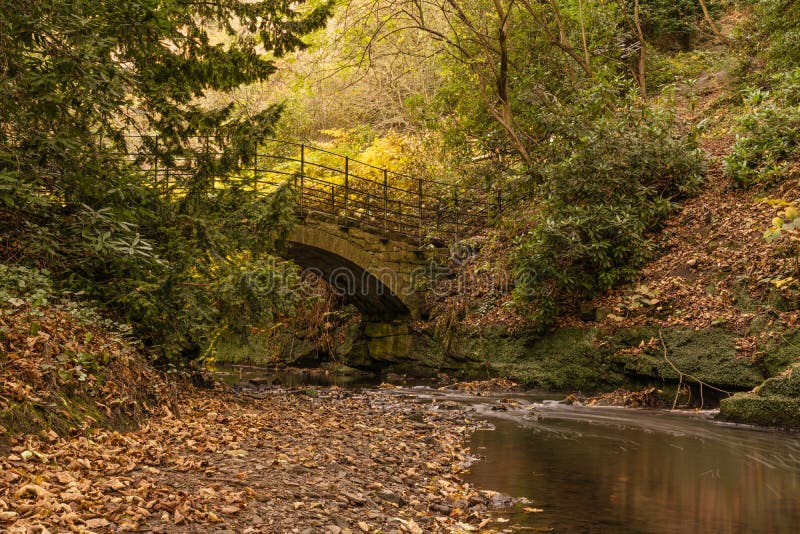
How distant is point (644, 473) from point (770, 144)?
8.46 metres

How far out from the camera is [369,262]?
15.8m

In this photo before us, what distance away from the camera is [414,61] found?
21.2 metres

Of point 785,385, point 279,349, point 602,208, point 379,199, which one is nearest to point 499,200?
point 379,199

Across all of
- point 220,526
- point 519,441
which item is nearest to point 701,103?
point 519,441

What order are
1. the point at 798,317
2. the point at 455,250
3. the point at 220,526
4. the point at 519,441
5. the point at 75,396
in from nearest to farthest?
the point at 220,526
the point at 75,396
the point at 519,441
the point at 798,317
the point at 455,250

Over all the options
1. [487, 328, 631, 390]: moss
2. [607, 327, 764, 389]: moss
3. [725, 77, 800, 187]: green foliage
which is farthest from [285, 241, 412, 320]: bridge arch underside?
[725, 77, 800, 187]: green foliage

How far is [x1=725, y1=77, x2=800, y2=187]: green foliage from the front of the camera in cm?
1180

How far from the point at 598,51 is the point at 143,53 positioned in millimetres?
13462

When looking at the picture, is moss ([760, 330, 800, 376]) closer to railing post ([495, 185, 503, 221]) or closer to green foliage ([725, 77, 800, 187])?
green foliage ([725, 77, 800, 187])

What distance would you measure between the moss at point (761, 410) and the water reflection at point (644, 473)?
27 cm

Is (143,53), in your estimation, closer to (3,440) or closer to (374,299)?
(3,440)

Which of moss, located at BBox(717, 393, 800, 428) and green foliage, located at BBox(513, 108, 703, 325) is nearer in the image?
moss, located at BBox(717, 393, 800, 428)

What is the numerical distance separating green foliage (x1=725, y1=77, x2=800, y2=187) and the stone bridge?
24.1ft

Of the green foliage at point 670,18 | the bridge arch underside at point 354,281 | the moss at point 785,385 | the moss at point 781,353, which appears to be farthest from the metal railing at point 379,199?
the green foliage at point 670,18
